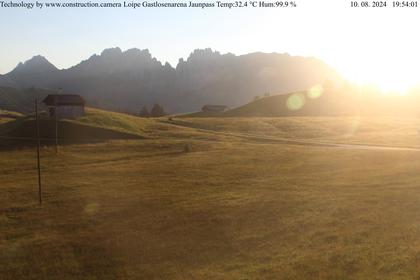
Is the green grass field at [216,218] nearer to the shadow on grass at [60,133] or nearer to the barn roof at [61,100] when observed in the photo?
the shadow on grass at [60,133]

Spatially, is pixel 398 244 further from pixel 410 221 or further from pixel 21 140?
pixel 21 140

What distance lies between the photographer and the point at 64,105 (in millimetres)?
100562

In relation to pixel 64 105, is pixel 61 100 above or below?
above

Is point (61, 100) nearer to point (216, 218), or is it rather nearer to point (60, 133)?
point (60, 133)

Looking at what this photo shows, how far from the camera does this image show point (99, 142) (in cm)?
8075

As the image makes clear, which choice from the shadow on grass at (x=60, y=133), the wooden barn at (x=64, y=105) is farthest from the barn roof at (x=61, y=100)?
the shadow on grass at (x=60, y=133)

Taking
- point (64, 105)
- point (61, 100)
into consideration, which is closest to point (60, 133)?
point (64, 105)

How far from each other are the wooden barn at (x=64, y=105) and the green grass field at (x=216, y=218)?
40.4 metres

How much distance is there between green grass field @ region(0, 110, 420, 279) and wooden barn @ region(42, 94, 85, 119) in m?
40.4

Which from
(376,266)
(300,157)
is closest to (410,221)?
(376,266)

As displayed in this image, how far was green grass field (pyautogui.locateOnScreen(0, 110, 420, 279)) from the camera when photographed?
2214 centimetres

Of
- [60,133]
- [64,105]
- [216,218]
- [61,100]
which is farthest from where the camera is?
[64,105]

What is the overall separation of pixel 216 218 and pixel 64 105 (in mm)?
78540

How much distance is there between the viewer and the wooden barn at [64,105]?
100169 mm
